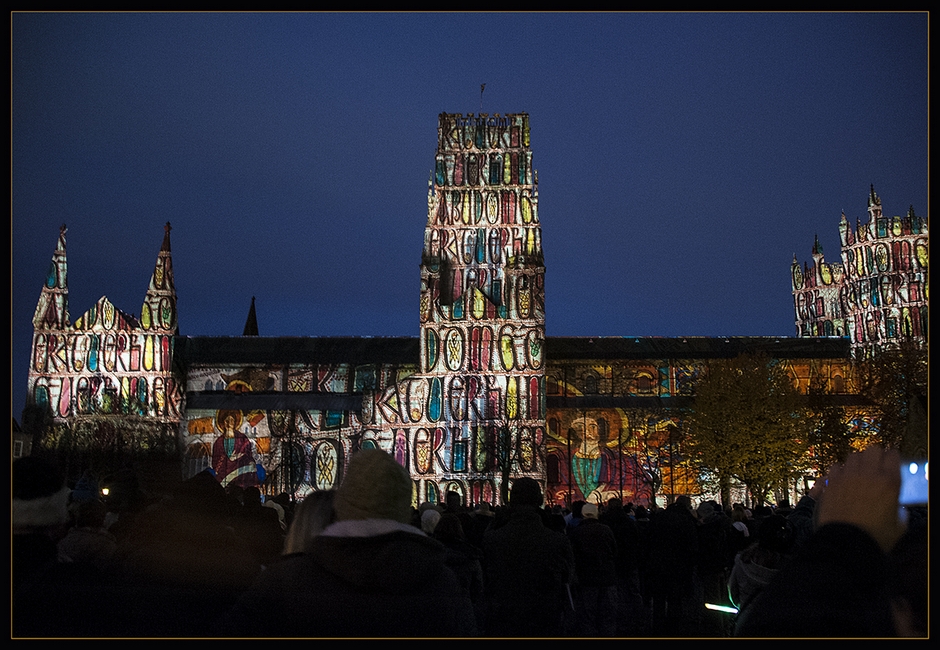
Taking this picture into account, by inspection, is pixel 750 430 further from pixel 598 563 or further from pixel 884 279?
pixel 598 563

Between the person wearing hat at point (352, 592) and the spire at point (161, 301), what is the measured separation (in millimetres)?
63107

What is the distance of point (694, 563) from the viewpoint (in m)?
15.0

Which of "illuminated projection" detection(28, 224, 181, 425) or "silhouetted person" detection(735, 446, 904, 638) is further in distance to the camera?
"illuminated projection" detection(28, 224, 181, 425)

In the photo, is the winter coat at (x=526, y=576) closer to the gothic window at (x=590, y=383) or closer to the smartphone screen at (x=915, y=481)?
the smartphone screen at (x=915, y=481)

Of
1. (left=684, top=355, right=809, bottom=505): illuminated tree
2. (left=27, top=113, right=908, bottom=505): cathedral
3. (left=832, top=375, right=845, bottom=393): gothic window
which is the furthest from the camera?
(left=832, top=375, right=845, bottom=393): gothic window

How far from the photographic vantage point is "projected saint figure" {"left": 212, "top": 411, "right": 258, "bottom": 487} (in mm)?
65125

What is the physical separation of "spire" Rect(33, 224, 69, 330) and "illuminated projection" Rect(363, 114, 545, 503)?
20794 millimetres

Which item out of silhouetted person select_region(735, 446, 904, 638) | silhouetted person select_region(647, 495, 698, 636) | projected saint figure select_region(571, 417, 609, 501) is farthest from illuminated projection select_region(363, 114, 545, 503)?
silhouetted person select_region(735, 446, 904, 638)

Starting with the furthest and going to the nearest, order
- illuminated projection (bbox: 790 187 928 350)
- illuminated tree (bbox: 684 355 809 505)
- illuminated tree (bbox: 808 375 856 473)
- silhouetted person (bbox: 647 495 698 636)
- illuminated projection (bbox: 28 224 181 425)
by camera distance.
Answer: illuminated projection (bbox: 790 187 928 350)
illuminated projection (bbox: 28 224 181 425)
illuminated tree (bbox: 684 355 809 505)
illuminated tree (bbox: 808 375 856 473)
silhouetted person (bbox: 647 495 698 636)

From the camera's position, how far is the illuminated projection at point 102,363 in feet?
208

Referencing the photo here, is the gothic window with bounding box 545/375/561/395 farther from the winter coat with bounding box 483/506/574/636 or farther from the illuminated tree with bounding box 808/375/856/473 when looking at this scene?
the winter coat with bounding box 483/506/574/636

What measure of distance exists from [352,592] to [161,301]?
64512 millimetres

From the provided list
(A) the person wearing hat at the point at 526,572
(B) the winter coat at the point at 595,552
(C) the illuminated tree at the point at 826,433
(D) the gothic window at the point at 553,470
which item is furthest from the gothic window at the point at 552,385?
(A) the person wearing hat at the point at 526,572

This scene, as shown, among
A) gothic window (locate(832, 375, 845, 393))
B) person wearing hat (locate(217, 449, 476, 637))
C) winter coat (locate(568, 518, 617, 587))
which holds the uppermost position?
gothic window (locate(832, 375, 845, 393))
